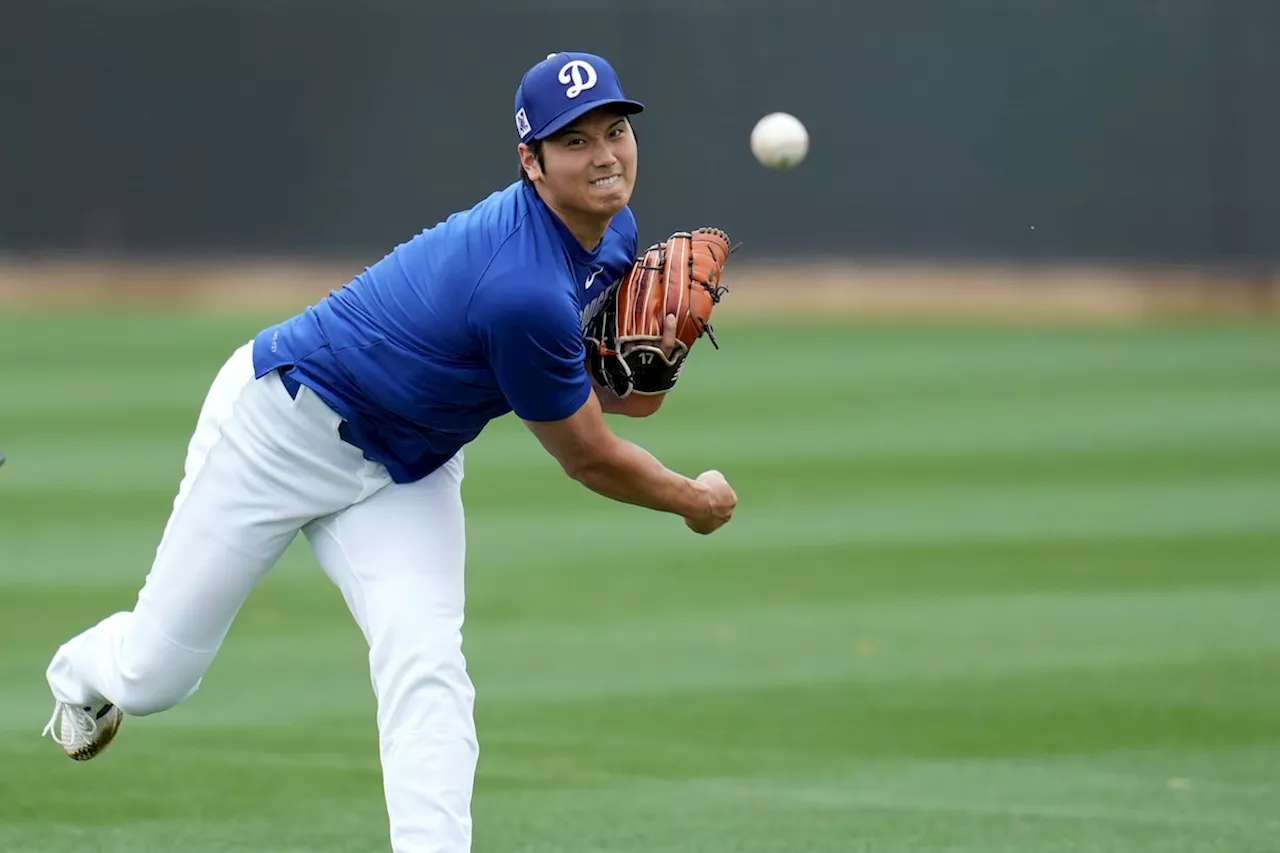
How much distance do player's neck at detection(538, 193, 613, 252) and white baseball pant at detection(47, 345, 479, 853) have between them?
2.35 ft

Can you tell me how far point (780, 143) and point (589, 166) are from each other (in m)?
1.49

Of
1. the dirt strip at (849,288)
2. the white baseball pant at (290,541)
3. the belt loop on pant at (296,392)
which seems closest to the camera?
the white baseball pant at (290,541)

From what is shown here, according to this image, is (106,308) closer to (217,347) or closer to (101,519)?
(217,347)

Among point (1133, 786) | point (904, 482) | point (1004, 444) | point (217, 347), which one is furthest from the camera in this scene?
point (217, 347)

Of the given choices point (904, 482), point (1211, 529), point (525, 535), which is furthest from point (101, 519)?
point (1211, 529)

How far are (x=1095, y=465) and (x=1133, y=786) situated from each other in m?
6.80

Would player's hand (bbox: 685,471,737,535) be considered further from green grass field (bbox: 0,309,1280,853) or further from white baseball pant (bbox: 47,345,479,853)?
green grass field (bbox: 0,309,1280,853)

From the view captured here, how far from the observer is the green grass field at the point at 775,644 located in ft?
18.8

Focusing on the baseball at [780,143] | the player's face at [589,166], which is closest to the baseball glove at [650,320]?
the player's face at [589,166]

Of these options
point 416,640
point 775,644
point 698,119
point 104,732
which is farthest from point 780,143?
point 698,119

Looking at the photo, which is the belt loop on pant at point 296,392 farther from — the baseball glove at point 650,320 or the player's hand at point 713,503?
the player's hand at point 713,503

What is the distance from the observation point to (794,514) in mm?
11086

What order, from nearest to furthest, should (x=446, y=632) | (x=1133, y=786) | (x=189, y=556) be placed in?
(x=446, y=632)
(x=189, y=556)
(x=1133, y=786)

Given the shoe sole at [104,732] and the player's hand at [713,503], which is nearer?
the player's hand at [713,503]
